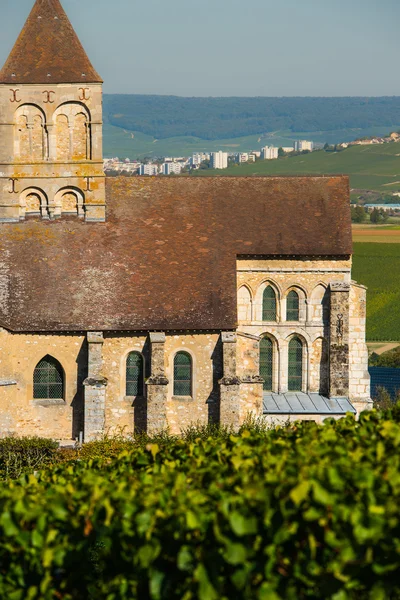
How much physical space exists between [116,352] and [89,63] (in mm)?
11485

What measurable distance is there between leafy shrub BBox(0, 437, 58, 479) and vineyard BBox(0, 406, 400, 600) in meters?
16.4

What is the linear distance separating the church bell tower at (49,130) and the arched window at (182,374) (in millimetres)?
6570

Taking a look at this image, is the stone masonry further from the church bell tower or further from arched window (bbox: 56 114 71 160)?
arched window (bbox: 56 114 71 160)

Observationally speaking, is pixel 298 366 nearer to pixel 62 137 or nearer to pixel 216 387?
pixel 216 387

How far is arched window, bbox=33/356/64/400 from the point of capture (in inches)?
1642

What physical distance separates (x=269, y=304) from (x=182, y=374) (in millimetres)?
5337

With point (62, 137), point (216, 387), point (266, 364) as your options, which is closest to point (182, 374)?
point (216, 387)

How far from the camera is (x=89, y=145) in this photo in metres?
43.8

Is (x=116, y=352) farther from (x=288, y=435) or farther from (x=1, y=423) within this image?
(x=288, y=435)

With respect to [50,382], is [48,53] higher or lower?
higher

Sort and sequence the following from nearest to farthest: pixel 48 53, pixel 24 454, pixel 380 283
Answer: pixel 24 454 → pixel 48 53 → pixel 380 283

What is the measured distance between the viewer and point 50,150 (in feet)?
144

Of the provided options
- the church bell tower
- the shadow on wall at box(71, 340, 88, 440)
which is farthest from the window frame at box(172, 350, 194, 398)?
the church bell tower

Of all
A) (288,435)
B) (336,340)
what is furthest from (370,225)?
(288,435)
